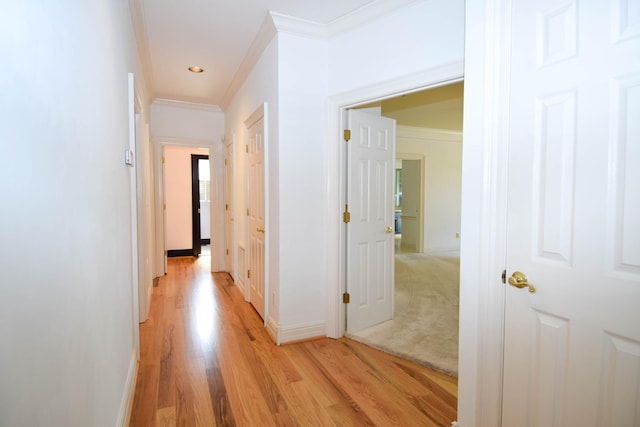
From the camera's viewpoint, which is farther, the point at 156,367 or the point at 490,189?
the point at 156,367

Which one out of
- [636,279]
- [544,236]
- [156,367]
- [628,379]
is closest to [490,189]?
[544,236]

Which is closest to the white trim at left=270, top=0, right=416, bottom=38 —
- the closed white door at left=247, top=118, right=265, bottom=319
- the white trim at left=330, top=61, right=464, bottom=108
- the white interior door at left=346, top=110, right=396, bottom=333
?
the white trim at left=330, top=61, right=464, bottom=108

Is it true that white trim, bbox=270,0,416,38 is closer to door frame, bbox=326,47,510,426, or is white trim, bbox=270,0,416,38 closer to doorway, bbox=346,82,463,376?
doorway, bbox=346,82,463,376

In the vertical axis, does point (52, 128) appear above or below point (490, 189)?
above

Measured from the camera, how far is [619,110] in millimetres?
1145

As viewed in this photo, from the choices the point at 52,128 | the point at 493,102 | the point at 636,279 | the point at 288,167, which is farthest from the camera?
the point at 288,167

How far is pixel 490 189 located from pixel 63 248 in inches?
63.8

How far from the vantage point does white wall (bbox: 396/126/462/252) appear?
24.7ft

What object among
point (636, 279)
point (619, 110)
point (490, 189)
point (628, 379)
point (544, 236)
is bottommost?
point (628, 379)

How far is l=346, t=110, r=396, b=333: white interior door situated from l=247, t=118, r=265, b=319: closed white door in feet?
3.02

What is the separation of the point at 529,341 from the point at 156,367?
2477 mm

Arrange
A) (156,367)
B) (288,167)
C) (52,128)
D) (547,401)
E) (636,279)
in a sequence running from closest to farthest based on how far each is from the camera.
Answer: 1. (52,128)
2. (636,279)
3. (547,401)
4. (156,367)
5. (288,167)

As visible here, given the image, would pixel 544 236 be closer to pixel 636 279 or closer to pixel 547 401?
pixel 636 279

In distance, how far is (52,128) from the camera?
894mm
